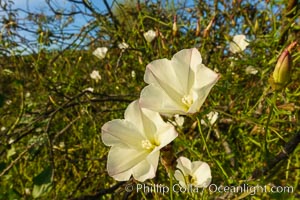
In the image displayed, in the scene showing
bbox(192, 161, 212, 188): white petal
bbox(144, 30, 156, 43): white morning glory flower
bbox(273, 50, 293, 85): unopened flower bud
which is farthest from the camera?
bbox(144, 30, 156, 43): white morning glory flower

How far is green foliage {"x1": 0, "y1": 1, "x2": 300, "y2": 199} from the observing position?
1228 mm

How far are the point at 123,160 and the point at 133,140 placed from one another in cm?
5

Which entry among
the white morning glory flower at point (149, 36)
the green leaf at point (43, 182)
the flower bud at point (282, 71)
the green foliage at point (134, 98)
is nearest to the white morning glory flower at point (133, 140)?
the flower bud at point (282, 71)

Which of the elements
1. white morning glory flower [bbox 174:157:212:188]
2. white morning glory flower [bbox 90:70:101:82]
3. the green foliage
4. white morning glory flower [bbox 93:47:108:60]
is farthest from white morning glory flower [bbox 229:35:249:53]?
white morning glory flower [bbox 90:70:101:82]

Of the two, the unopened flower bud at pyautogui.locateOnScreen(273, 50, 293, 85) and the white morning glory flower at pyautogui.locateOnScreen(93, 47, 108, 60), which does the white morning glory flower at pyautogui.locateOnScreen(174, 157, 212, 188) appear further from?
the white morning glory flower at pyautogui.locateOnScreen(93, 47, 108, 60)

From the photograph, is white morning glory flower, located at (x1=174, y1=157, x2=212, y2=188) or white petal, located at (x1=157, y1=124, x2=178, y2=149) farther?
white morning glory flower, located at (x1=174, y1=157, x2=212, y2=188)

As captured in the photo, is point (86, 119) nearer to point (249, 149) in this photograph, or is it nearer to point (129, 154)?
point (249, 149)

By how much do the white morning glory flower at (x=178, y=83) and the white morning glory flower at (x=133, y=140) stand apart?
1.5 inches

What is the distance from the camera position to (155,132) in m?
0.71

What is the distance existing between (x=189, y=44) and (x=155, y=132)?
3.71ft

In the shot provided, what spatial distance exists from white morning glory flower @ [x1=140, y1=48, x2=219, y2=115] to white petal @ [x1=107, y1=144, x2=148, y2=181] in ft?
0.35

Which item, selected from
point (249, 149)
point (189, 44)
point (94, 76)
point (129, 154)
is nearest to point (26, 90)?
point (94, 76)

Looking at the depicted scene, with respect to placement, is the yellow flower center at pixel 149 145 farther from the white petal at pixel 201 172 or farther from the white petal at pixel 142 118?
the white petal at pixel 201 172

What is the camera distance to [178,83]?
70 cm
